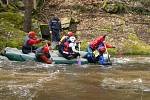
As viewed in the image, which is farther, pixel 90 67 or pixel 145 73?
pixel 90 67

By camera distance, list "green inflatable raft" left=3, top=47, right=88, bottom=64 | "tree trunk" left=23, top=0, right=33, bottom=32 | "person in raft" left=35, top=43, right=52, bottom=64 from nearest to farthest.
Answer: "person in raft" left=35, top=43, right=52, bottom=64 < "green inflatable raft" left=3, top=47, right=88, bottom=64 < "tree trunk" left=23, top=0, right=33, bottom=32

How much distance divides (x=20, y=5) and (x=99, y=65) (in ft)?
33.8

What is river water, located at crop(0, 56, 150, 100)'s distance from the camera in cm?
1039

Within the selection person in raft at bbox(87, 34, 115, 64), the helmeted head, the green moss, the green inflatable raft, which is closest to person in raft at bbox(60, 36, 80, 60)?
the green inflatable raft

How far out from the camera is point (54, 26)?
21.2 meters

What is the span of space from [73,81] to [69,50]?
15.6ft

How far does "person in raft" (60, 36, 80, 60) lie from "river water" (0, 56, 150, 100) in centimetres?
73

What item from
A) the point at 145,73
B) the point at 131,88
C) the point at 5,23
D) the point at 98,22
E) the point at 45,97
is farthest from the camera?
the point at 98,22

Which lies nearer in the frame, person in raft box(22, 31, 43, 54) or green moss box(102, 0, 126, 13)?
person in raft box(22, 31, 43, 54)

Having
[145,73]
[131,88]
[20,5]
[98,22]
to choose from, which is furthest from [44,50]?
[20,5]

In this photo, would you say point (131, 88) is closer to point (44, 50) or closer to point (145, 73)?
point (145, 73)

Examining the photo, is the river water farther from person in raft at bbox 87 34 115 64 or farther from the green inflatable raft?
person in raft at bbox 87 34 115 64

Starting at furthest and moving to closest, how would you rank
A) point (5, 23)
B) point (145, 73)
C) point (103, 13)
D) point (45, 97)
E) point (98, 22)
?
1. point (103, 13)
2. point (98, 22)
3. point (5, 23)
4. point (145, 73)
5. point (45, 97)

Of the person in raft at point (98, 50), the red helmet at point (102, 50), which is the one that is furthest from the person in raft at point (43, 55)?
the red helmet at point (102, 50)
